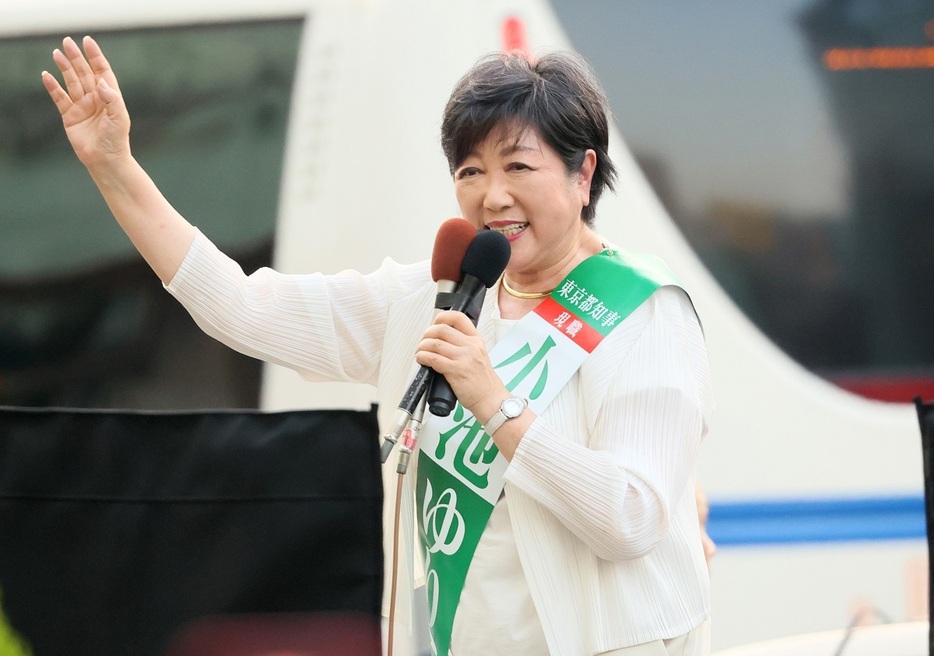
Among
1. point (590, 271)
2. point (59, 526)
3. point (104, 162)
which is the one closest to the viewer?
point (59, 526)

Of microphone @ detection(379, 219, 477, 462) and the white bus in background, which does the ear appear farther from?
the white bus in background

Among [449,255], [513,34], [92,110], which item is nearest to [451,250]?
[449,255]

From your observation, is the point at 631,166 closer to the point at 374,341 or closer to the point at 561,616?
the point at 374,341

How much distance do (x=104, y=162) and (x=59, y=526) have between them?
59 cm

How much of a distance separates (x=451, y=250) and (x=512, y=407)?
0.25m

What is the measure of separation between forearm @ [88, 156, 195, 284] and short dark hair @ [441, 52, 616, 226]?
1.54ft

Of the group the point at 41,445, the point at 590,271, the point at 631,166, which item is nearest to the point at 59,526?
the point at 41,445

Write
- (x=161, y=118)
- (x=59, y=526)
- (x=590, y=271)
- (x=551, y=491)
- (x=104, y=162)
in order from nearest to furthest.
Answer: (x=59, y=526) < (x=551, y=491) < (x=104, y=162) < (x=590, y=271) < (x=161, y=118)

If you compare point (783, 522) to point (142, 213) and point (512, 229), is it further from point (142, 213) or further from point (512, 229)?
point (142, 213)

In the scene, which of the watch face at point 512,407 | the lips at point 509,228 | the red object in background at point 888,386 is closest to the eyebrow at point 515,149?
the lips at point 509,228

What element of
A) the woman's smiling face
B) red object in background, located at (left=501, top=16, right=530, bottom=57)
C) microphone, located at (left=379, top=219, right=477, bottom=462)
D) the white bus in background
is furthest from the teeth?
red object in background, located at (left=501, top=16, right=530, bottom=57)

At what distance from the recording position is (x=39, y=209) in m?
3.52

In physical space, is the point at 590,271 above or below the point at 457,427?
above

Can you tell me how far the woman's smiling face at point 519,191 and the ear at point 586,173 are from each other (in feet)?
0.12
